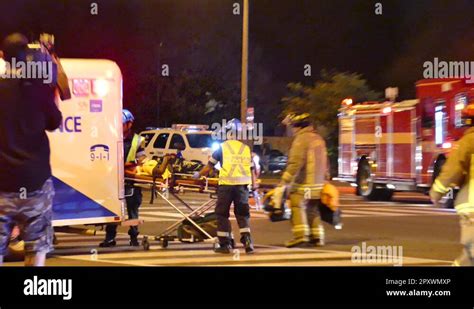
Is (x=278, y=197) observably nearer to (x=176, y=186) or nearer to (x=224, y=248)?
(x=224, y=248)

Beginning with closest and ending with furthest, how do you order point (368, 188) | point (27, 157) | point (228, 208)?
point (27, 157) < point (228, 208) < point (368, 188)

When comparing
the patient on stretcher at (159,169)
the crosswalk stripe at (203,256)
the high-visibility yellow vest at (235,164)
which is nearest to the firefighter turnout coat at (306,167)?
the high-visibility yellow vest at (235,164)

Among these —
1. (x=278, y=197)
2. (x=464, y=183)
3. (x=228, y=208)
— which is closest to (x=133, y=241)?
(x=228, y=208)

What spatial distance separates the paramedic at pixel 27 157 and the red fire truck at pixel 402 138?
45.0 feet

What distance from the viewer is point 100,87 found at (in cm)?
1099

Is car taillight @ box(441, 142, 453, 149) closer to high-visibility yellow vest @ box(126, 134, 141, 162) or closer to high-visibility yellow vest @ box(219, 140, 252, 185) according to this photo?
high-visibility yellow vest @ box(219, 140, 252, 185)

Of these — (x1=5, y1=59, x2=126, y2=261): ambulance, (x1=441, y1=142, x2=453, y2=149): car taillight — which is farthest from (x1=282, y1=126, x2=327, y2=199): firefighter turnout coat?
(x1=441, y1=142, x2=453, y2=149): car taillight

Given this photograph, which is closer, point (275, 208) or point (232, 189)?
point (232, 189)

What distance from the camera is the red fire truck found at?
62.0ft

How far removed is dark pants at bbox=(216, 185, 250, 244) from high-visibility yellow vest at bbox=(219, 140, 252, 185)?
0.09 meters

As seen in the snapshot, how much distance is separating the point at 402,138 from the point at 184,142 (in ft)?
26.2

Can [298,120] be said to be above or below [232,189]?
above

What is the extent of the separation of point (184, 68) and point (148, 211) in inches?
929
